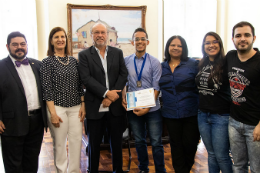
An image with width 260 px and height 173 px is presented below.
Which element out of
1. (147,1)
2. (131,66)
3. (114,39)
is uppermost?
(147,1)

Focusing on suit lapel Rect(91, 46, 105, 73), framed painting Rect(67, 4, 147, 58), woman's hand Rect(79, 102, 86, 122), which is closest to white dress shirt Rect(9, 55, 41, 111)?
woman's hand Rect(79, 102, 86, 122)

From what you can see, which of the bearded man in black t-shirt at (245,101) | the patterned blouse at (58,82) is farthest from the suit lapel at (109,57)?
the bearded man in black t-shirt at (245,101)

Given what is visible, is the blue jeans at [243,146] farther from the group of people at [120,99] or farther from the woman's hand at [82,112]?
the woman's hand at [82,112]

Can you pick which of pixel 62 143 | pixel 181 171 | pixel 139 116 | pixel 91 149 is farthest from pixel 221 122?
pixel 62 143

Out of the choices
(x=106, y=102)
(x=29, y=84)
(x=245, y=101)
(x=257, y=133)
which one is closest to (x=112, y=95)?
(x=106, y=102)

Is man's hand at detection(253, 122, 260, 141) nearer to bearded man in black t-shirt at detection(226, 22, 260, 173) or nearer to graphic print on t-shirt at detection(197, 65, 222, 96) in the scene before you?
bearded man in black t-shirt at detection(226, 22, 260, 173)

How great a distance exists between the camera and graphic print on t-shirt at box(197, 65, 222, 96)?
2.18 metres

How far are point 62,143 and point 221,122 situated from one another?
1631 mm

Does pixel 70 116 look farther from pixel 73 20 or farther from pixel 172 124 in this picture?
pixel 73 20

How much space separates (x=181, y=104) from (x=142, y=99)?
434 mm

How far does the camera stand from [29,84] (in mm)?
2336

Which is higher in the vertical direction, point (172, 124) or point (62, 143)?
point (172, 124)

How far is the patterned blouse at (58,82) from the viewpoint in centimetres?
234

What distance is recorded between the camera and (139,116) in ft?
8.91
